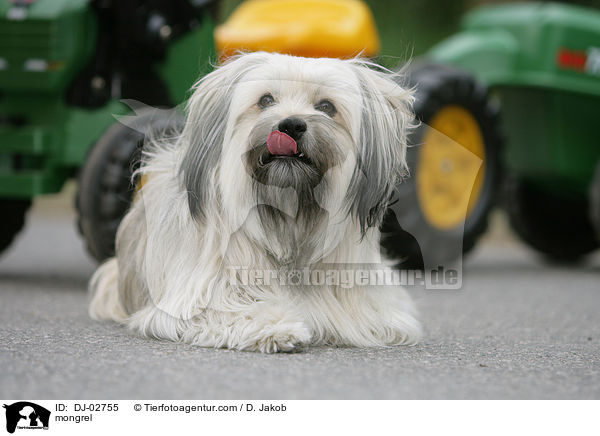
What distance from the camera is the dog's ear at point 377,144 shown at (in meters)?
3.15

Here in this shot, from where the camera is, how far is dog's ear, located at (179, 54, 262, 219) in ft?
10.2

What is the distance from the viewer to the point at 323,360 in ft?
9.53

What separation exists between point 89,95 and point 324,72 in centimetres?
228

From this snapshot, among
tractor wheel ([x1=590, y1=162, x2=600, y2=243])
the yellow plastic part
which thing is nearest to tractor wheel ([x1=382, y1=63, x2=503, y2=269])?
the yellow plastic part

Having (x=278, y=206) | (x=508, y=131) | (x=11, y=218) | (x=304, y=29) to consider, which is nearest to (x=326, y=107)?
(x=278, y=206)

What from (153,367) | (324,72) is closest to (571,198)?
(324,72)

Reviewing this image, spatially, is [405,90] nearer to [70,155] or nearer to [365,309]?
[365,309]

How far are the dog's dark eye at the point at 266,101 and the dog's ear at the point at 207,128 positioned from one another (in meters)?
0.12

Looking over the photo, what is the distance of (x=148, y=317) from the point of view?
3.32 meters

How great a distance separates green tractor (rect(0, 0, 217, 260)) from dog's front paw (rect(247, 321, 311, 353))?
1.90 meters

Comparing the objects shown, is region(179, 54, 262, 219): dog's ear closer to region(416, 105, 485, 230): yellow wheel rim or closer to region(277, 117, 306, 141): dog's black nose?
region(277, 117, 306, 141): dog's black nose

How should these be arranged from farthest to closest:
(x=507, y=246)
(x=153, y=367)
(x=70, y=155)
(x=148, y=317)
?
(x=507, y=246), (x=70, y=155), (x=148, y=317), (x=153, y=367)

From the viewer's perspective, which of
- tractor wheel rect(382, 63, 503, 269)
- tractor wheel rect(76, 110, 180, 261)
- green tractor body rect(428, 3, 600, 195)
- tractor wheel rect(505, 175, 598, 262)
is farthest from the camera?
tractor wheel rect(505, 175, 598, 262)
